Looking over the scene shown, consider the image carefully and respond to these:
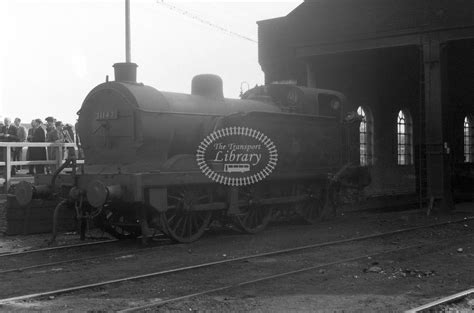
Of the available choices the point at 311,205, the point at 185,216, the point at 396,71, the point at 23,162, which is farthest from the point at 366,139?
the point at 185,216

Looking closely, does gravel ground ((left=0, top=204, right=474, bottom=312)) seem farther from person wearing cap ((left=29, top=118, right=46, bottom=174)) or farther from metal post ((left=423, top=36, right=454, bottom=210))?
metal post ((left=423, top=36, right=454, bottom=210))

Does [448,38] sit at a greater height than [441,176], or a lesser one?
greater

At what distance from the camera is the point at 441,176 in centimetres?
1501

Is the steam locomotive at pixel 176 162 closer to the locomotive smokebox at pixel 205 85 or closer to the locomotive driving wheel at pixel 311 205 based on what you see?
the locomotive smokebox at pixel 205 85

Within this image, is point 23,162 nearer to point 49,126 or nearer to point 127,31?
point 49,126

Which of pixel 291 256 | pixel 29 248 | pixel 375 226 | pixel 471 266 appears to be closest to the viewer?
pixel 471 266

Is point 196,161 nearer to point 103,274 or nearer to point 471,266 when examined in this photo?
point 103,274

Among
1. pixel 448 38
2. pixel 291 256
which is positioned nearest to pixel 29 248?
pixel 291 256

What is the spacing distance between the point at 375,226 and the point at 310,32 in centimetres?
760

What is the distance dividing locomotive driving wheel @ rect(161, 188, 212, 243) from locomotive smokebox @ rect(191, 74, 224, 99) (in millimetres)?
1794

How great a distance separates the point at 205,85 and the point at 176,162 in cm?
189

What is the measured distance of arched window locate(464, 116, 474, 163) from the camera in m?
29.8

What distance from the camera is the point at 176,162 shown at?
9.23 m

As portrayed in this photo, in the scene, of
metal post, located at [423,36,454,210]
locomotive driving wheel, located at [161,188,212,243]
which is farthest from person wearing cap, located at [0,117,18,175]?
metal post, located at [423,36,454,210]
